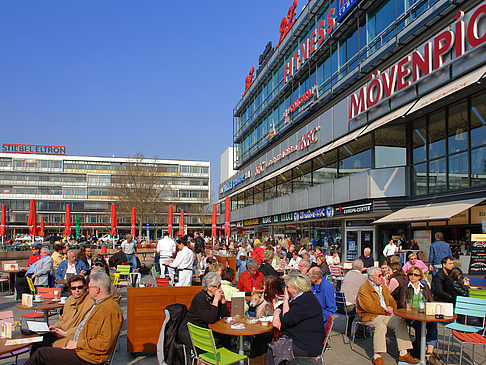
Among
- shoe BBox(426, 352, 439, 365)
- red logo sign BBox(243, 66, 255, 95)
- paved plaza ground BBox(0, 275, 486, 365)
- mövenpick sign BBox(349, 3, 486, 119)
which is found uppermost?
red logo sign BBox(243, 66, 255, 95)

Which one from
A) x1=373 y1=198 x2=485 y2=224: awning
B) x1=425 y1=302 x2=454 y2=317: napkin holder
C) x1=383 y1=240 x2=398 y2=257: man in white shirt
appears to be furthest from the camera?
x1=383 y1=240 x2=398 y2=257: man in white shirt

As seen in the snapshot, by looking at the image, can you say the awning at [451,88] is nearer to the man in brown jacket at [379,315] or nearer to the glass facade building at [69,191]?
the man in brown jacket at [379,315]

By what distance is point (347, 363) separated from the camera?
21.8 feet

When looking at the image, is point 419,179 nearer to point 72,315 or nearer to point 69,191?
point 72,315

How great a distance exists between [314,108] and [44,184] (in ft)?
244

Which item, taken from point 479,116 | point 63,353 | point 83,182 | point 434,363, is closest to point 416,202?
point 479,116

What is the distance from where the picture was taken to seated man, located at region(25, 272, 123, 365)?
4588 mm

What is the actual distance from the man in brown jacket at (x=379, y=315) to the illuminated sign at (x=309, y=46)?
19220 mm

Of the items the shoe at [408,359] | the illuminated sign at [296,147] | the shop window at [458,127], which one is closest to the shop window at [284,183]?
the illuminated sign at [296,147]

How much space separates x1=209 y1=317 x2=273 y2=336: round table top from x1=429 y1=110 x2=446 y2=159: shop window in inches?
490

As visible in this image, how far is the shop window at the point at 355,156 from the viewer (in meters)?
19.5

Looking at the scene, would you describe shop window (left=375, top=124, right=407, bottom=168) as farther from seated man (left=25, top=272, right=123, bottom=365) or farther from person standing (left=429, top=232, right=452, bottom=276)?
seated man (left=25, top=272, right=123, bottom=365)

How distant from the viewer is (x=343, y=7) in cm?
2148

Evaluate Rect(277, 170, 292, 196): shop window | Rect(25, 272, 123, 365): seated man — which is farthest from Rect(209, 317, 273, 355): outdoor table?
Rect(277, 170, 292, 196): shop window
